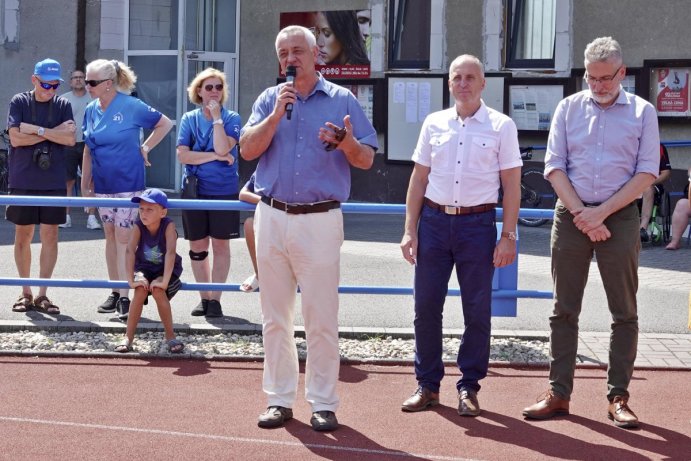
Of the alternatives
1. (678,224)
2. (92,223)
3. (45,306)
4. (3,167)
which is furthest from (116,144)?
(3,167)

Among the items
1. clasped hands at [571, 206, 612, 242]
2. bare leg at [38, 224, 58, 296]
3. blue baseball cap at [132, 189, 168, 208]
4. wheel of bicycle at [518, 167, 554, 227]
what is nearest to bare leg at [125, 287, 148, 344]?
blue baseball cap at [132, 189, 168, 208]

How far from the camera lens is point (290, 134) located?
670cm

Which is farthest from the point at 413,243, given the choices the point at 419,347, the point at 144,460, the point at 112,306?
the point at 112,306

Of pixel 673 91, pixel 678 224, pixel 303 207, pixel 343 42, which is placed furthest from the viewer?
pixel 343 42

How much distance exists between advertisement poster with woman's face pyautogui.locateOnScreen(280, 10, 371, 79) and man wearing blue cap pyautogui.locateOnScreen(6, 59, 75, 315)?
1041 cm

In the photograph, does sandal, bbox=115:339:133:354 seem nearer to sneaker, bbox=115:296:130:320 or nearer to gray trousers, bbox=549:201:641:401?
sneaker, bbox=115:296:130:320

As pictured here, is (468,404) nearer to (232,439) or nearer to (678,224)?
(232,439)

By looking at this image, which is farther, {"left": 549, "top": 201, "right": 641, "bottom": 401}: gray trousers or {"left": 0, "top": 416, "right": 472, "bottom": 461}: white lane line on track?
{"left": 549, "top": 201, "right": 641, "bottom": 401}: gray trousers

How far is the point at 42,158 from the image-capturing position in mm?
10195

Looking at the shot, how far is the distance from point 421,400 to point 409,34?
13.6 meters

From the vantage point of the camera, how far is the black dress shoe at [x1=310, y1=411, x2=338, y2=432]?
22.1ft

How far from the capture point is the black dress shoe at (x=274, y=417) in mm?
6781

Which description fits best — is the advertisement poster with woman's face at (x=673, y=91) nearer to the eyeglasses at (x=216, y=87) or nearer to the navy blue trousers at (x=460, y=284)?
the eyeglasses at (x=216, y=87)

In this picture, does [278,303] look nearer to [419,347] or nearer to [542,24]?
[419,347]
